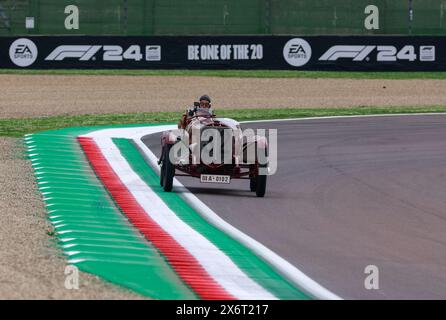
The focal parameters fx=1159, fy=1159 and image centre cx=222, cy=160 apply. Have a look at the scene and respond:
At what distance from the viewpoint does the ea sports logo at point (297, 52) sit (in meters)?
34.9

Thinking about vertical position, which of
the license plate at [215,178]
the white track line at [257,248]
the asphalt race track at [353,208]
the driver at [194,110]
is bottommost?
the asphalt race track at [353,208]

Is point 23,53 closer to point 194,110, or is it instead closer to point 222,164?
point 194,110

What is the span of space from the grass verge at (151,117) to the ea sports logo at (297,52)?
565 centimetres

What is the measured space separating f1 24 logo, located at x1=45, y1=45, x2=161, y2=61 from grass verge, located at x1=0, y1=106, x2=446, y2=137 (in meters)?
7.73

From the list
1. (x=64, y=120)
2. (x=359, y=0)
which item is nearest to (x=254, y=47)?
(x=359, y=0)

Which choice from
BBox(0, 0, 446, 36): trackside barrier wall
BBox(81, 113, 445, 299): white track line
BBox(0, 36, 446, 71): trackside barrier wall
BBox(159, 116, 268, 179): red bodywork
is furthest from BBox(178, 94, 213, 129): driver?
BBox(0, 0, 446, 36): trackside barrier wall

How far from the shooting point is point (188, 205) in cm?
1417

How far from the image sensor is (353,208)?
14.2 meters

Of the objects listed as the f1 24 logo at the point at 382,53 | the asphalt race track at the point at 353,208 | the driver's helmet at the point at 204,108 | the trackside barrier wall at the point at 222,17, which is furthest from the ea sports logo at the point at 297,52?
the driver's helmet at the point at 204,108

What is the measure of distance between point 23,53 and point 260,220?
78.5 feet

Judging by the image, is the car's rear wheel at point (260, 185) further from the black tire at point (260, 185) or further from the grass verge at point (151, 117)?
the grass verge at point (151, 117)
